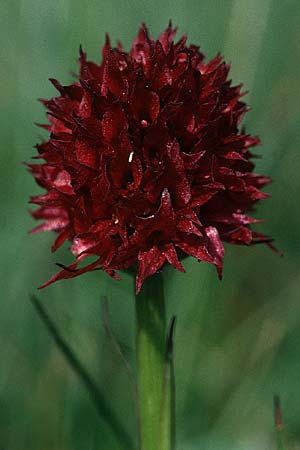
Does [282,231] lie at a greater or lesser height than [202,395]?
greater

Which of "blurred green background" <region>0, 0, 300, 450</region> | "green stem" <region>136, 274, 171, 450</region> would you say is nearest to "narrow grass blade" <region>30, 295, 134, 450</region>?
"green stem" <region>136, 274, 171, 450</region>

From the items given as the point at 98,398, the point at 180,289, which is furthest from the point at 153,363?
the point at 180,289

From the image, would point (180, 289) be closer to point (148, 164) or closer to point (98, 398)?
point (98, 398)

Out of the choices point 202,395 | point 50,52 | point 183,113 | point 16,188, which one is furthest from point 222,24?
point 183,113

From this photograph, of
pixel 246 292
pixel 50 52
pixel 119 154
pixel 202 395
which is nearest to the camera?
pixel 119 154

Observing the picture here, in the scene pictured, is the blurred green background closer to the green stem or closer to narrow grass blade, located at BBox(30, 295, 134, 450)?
narrow grass blade, located at BBox(30, 295, 134, 450)

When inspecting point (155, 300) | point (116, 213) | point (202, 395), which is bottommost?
point (202, 395)

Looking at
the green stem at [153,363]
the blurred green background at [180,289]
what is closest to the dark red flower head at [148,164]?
the green stem at [153,363]

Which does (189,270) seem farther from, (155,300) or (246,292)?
(155,300)
